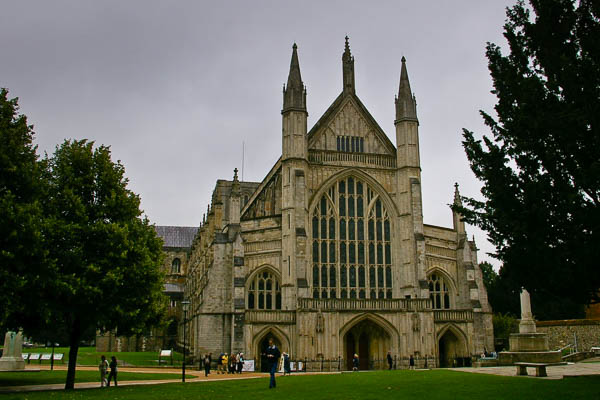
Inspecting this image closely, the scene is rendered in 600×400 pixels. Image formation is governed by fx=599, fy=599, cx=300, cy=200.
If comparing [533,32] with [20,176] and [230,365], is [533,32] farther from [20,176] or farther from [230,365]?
[230,365]

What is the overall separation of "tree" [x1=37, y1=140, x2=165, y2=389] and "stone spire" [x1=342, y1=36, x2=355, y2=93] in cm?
2576

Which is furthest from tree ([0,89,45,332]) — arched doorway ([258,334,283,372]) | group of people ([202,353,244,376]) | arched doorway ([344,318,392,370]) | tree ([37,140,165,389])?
arched doorway ([344,318,392,370])

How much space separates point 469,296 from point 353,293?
878 centimetres

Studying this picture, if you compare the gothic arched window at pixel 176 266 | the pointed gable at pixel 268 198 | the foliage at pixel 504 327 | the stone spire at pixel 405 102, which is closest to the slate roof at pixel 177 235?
the gothic arched window at pixel 176 266

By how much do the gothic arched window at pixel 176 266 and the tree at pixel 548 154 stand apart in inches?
2963

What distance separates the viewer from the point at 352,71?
48438 mm

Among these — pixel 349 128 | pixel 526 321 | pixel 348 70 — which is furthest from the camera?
pixel 348 70

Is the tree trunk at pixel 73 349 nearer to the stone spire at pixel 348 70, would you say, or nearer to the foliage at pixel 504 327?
the stone spire at pixel 348 70

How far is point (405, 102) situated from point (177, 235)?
181 feet

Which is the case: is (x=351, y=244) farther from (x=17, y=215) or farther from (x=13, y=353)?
(x=17, y=215)

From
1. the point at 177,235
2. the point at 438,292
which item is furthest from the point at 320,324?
the point at 177,235

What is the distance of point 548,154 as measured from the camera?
50.0 feet

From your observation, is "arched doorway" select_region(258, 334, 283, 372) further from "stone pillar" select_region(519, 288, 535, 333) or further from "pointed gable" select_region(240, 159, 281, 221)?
"stone pillar" select_region(519, 288, 535, 333)

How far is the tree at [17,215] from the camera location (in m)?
20.4
